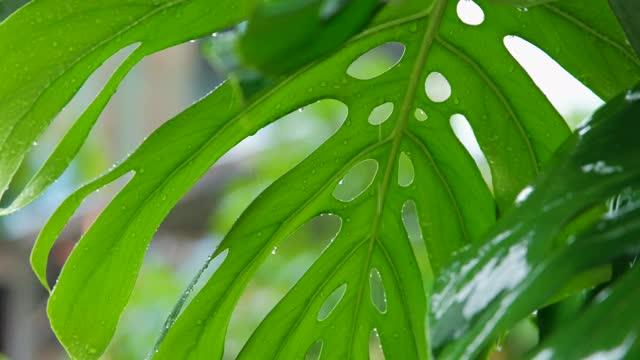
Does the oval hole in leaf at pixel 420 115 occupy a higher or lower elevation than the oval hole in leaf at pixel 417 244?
lower

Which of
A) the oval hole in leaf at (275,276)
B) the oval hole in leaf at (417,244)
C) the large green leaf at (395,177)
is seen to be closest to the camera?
the large green leaf at (395,177)

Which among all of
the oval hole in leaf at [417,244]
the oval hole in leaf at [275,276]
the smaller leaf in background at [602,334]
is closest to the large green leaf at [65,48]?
the smaller leaf in background at [602,334]

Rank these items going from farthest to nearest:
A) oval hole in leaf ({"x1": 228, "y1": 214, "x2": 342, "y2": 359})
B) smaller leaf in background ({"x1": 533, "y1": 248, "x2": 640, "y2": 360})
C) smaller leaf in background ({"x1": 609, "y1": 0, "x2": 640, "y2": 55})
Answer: oval hole in leaf ({"x1": 228, "y1": 214, "x2": 342, "y2": 359}), smaller leaf in background ({"x1": 609, "y1": 0, "x2": 640, "y2": 55}), smaller leaf in background ({"x1": 533, "y1": 248, "x2": 640, "y2": 360})

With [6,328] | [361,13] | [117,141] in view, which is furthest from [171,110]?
[361,13]

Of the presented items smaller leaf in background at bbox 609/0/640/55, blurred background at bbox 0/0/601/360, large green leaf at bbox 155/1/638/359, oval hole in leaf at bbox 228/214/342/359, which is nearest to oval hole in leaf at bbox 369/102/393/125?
large green leaf at bbox 155/1/638/359

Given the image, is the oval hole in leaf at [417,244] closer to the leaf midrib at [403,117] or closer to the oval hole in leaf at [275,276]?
the oval hole in leaf at [275,276]

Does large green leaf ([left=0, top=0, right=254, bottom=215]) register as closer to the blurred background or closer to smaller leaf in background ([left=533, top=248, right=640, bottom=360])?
smaller leaf in background ([left=533, top=248, right=640, bottom=360])
